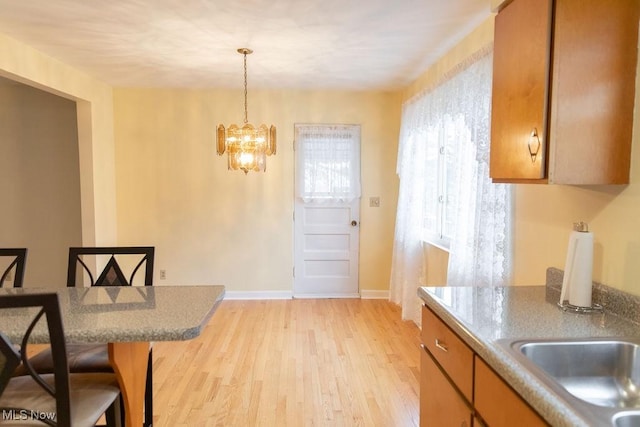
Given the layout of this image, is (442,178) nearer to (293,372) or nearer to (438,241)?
(438,241)

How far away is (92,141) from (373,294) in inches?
139

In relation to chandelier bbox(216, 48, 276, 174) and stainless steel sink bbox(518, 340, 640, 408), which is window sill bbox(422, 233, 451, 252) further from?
stainless steel sink bbox(518, 340, 640, 408)

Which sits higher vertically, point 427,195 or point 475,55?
point 475,55

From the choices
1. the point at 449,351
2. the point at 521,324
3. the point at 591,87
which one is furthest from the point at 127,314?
the point at 591,87

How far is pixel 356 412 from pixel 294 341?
118 cm

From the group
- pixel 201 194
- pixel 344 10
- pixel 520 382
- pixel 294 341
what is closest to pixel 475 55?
pixel 344 10

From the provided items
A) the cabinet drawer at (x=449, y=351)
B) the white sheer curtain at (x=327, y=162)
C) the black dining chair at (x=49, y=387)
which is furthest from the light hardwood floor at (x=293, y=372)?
the white sheer curtain at (x=327, y=162)

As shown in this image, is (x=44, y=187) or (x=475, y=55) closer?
(x=475, y=55)

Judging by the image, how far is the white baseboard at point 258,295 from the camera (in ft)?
15.8

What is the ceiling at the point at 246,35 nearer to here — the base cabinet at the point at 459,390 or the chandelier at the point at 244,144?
the chandelier at the point at 244,144

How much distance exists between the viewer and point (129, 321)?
1.34 metres

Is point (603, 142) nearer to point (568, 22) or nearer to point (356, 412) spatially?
point (568, 22)

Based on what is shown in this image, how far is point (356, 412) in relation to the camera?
2445mm

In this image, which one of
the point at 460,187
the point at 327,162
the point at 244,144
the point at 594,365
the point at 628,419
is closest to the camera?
the point at 628,419
